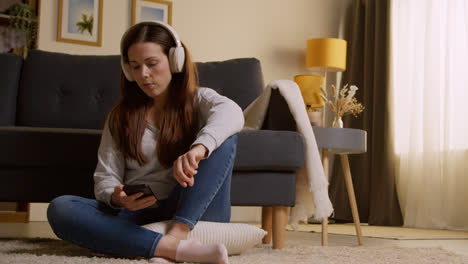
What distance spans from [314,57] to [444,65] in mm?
902

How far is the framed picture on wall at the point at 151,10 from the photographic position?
3662 mm

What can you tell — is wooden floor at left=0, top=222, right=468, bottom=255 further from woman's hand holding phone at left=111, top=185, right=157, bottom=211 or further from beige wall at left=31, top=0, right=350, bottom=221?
beige wall at left=31, top=0, right=350, bottom=221

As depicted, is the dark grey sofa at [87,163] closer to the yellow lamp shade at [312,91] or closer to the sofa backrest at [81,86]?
the sofa backrest at [81,86]

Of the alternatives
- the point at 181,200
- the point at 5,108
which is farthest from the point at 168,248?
the point at 5,108

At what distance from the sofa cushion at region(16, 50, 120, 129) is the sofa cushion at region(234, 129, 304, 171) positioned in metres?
0.98

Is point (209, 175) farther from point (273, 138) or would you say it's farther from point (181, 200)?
point (273, 138)

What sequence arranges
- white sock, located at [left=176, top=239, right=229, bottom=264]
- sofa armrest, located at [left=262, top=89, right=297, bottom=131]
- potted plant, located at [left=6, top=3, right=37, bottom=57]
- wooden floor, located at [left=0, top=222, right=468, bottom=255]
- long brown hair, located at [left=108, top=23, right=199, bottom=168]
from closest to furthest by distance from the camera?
1. white sock, located at [left=176, top=239, right=229, bottom=264]
2. long brown hair, located at [left=108, top=23, right=199, bottom=168]
3. sofa armrest, located at [left=262, top=89, right=297, bottom=131]
4. wooden floor, located at [left=0, top=222, right=468, bottom=255]
5. potted plant, located at [left=6, top=3, right=37, bottom=57]

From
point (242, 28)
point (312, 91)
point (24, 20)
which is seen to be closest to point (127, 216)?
point (312, 91)

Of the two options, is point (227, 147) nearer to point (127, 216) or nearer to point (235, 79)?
point (127, 216)

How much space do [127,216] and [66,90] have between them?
1.35 meters

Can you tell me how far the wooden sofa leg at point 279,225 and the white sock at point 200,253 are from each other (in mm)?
557

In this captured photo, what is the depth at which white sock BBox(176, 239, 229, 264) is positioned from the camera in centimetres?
112

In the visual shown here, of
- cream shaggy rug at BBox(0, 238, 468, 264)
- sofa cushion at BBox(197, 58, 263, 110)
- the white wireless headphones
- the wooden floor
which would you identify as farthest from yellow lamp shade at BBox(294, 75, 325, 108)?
the white wireless headphones

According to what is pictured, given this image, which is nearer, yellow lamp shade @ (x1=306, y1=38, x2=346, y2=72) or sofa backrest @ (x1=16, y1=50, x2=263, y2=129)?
sofa backrest @ (x1=16, y1=50, x2=263, y2=129)
